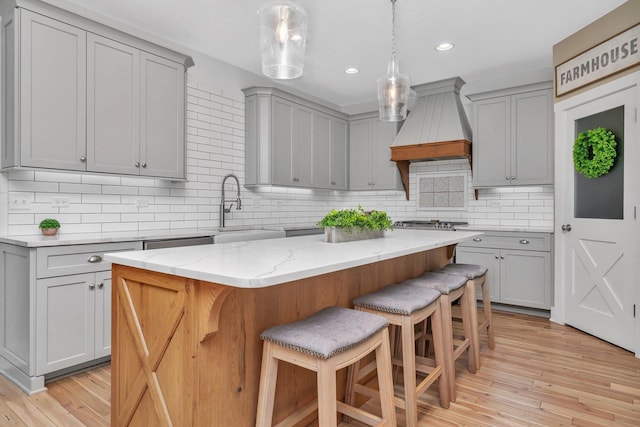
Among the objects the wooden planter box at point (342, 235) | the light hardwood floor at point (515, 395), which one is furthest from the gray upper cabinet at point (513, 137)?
the wooden planter box at point (342, 235)

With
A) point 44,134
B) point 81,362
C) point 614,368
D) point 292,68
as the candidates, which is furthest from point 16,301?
point 614,368

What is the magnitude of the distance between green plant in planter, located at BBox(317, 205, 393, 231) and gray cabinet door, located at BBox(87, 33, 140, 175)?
185 cm

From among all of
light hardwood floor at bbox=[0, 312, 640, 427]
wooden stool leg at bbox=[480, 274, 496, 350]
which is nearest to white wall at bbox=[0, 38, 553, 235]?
light hardwood floor at bbox=[0, 312, 640, 427]

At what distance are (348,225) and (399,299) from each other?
1.77 ft

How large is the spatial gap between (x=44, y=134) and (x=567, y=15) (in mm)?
4190

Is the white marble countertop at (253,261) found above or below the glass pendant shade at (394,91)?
below

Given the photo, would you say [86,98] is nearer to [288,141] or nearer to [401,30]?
[288,141]

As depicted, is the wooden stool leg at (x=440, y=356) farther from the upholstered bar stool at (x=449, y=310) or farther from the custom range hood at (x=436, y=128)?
the custom range hood at (x=436, y=128)

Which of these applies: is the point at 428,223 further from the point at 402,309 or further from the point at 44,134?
the point at 44,134

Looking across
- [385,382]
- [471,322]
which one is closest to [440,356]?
[471,322]

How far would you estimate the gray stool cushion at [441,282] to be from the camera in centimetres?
238

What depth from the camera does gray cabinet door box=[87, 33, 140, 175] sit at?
298cm

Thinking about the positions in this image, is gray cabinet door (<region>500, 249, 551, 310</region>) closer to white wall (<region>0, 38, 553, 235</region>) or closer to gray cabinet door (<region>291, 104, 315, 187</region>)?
white wall (<region>0, 38, 553, 235</region>)

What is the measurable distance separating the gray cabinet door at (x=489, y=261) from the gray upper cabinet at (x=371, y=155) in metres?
1.42
